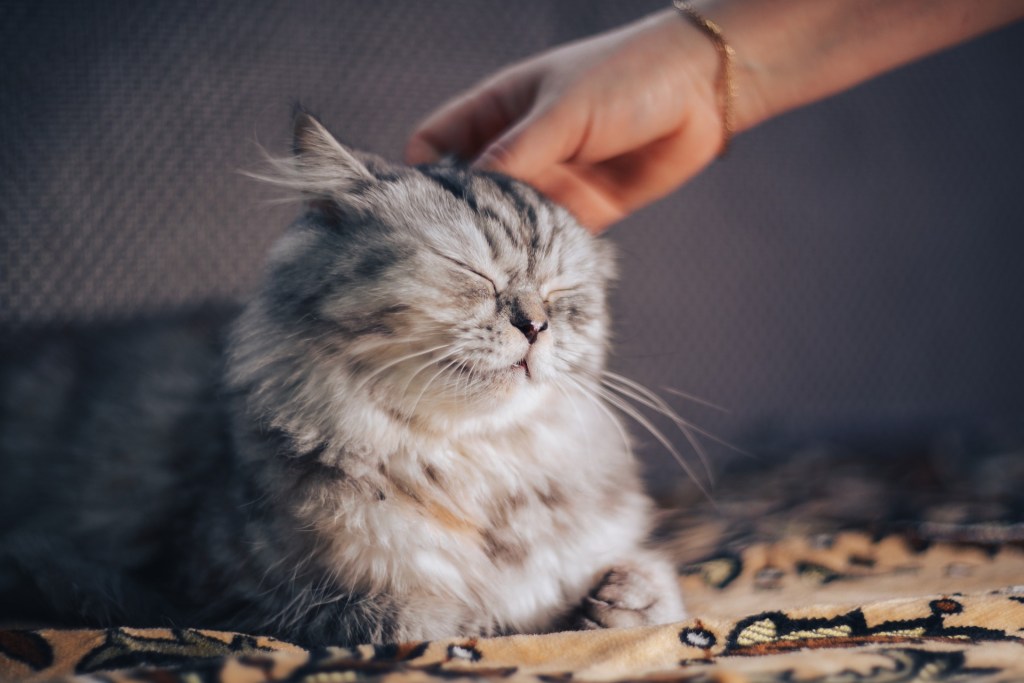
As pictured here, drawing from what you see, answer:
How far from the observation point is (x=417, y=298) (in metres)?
0.92

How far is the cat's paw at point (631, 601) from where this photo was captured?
3.25 feet

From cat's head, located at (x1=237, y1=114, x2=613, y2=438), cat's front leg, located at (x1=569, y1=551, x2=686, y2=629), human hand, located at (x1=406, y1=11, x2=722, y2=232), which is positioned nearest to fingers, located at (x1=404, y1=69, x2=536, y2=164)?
human hand, located at (x1=406, y1=11, x2=722, y2=232)


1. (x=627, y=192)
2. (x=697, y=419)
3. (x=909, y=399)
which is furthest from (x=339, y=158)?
(x=909, y=399)

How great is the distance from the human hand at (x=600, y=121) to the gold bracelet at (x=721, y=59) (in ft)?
0.04

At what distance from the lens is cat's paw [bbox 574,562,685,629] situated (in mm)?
991

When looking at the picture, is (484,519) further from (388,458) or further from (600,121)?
(600,121)

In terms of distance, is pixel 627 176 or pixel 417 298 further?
pixel 627 176

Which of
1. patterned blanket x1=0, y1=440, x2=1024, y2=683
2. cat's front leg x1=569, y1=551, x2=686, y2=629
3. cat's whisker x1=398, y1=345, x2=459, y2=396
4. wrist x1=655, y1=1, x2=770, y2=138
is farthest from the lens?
wrist x1=655, y1=1, x2=770, y2=138

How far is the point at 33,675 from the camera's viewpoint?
759 mm

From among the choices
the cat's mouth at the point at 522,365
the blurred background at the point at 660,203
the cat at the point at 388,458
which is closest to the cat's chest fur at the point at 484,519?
the cat at the point at 388,458

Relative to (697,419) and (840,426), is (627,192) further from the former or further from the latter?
(840,426)

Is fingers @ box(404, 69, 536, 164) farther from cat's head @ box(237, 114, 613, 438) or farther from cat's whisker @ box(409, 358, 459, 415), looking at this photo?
cat's whisker @ box(409, 358, 459, 415)

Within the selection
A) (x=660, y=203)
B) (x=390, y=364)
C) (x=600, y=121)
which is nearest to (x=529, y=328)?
(x=390, y=364)

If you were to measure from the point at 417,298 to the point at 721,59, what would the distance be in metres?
0.74
